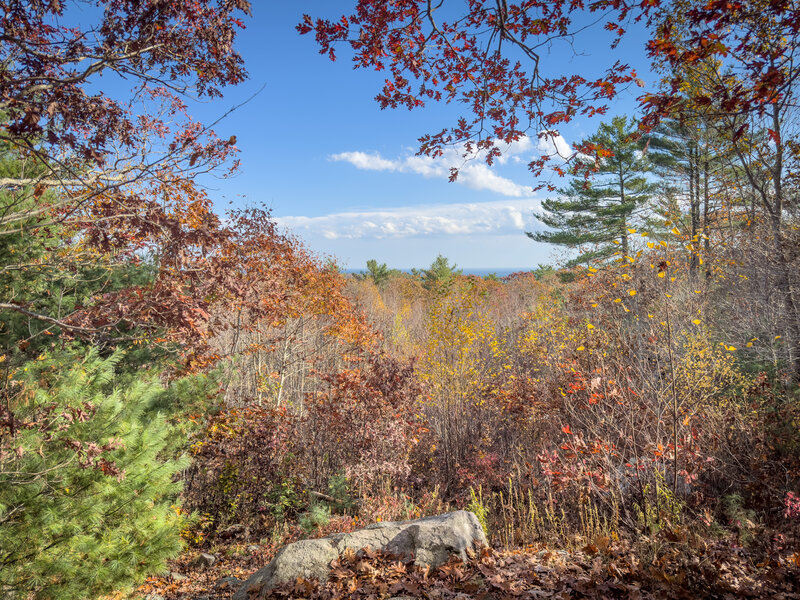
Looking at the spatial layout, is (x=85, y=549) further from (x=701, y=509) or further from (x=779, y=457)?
(x=779, y=457)

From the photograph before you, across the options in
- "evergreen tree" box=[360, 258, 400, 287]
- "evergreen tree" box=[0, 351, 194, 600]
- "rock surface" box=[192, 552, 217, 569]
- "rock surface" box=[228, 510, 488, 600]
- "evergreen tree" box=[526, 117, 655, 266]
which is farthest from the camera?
"evergreen tree" box=[360, 258, 400, 287]

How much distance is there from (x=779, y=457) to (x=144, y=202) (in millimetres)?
9218

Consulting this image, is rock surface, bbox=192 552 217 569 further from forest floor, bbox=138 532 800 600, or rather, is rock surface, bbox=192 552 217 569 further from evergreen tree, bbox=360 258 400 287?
evergreen tree, bbox=360 258 400 287

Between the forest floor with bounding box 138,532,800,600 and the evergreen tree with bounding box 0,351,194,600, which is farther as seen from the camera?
the evergreen tree with bounding box 0,351,194,600

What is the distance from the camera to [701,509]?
5090 millimetres

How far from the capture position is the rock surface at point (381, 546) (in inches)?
134

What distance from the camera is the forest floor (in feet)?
8.86

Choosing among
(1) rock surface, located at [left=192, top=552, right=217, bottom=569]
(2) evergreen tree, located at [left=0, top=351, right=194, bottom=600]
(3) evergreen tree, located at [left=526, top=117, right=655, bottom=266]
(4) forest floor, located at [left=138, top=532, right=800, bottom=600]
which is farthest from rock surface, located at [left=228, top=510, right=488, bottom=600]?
(3) evergreen tree, located at [left=526, top=117, right=655, bottom=266]

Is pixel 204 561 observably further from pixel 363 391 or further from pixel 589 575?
pixel 589 575

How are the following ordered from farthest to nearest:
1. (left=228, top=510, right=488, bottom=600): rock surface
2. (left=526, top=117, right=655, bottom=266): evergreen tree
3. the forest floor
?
1. (left=526, top=117, right=655, bottom=266): evergreen tree
2. (left=228, top=510, right=488, bottom=600): rock surface
3. the forest floor

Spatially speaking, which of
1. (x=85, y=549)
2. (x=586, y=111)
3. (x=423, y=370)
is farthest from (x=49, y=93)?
(x=423, y=370)

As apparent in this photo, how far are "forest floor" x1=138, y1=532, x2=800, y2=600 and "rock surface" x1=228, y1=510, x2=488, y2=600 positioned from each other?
0.39 feet

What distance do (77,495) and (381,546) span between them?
8.61 ft

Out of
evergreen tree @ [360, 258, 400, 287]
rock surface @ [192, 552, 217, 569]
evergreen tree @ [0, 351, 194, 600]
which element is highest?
evergreen tree @ [360, 258, 400, 287]
